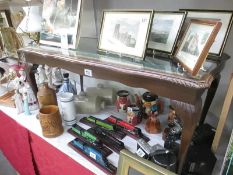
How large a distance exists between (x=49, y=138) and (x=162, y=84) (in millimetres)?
630

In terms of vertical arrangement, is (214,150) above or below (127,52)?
below

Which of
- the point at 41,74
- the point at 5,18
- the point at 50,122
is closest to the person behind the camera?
the point at 50,122

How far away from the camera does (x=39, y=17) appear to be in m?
1.09

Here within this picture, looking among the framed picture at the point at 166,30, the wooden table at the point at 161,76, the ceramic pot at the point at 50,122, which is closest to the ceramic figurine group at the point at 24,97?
the ceramic pot at the point at 50,122

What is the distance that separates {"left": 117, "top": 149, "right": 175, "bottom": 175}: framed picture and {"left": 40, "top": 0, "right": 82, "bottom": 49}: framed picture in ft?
1.84

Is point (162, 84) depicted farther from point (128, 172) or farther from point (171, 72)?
point (128, 172)

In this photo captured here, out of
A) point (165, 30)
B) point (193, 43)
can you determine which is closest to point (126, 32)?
point (165, 30)

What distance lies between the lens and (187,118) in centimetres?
64

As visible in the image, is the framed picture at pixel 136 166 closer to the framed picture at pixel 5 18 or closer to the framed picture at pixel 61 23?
the framed picture at pixel 61 23

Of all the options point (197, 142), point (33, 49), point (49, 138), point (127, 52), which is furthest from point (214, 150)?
point (33, 49)

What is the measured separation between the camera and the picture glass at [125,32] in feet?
2.36

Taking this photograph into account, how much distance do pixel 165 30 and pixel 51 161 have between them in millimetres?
805

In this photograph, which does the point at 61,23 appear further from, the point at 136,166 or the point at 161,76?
the point at 136,166

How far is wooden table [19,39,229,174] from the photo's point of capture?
1.96ft
